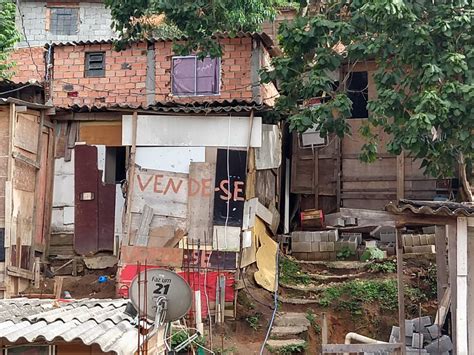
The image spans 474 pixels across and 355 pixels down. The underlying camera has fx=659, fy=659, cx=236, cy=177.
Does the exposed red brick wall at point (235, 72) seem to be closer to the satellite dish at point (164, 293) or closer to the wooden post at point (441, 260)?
the wooden post at point (441, 260)

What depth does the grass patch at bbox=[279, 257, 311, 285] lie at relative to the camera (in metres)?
12.9

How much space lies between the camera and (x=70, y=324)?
5656 millimetres

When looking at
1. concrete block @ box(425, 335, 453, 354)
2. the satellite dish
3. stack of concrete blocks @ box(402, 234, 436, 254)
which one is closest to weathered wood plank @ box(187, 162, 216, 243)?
concrete block @ box(425, 335, 453, 354)

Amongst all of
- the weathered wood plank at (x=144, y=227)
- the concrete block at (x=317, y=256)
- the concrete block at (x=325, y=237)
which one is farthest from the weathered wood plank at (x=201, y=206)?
the concrete block at (x=325, y=237)

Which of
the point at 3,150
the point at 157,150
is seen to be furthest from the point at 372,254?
the point at 3,150

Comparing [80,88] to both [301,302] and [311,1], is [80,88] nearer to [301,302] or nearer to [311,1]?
[311,1]

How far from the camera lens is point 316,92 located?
1054cm

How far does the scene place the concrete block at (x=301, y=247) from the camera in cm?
1445

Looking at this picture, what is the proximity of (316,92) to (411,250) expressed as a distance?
4.83 metres

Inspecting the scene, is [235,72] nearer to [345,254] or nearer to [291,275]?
[291,275]

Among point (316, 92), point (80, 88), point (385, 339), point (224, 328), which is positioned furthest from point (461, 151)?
point (80, 88)

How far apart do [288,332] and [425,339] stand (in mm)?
2446

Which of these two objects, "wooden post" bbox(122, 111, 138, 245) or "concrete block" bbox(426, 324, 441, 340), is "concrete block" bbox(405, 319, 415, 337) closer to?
"concrete block" bbox(426, 324, 441, 340)

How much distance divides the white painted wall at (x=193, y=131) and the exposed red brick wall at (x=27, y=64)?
5070 mm
